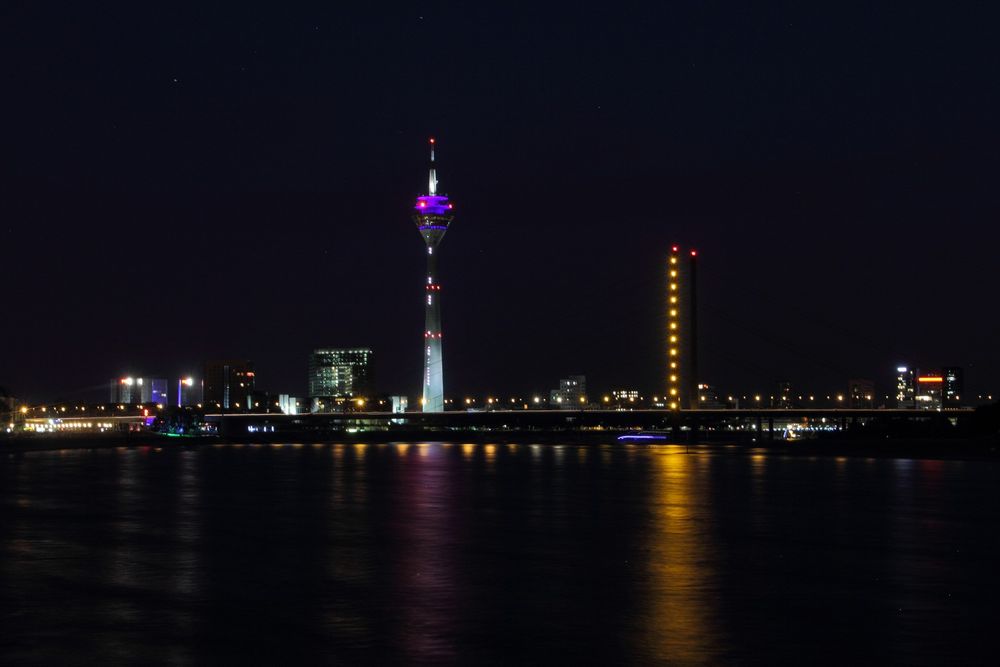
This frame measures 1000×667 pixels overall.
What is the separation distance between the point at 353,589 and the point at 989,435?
9405 centimetres

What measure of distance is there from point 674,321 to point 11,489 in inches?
3450

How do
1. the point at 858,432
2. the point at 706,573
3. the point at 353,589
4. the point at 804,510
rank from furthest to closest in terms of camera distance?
the point at 858,432 < the point at 804,510 < the point at 706,573 < the point at 353,589

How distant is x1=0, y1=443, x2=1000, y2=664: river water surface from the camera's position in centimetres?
1363

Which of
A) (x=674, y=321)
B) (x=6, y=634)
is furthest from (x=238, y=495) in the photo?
(x=674, y=321)

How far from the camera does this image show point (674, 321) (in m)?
125

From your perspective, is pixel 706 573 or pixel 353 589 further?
pixel 706 573

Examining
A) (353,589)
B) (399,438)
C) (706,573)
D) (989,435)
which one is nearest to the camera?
(353,589)

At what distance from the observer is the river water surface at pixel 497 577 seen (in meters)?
13.6

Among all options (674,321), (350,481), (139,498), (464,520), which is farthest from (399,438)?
(464,520)

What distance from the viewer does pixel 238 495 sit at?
40719mm

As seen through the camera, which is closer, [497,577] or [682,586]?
[682,586]

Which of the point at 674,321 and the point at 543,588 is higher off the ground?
the point at 674,321

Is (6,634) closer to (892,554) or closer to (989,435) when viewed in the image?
(892,554)

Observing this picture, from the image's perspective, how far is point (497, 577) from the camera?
19250 mm
